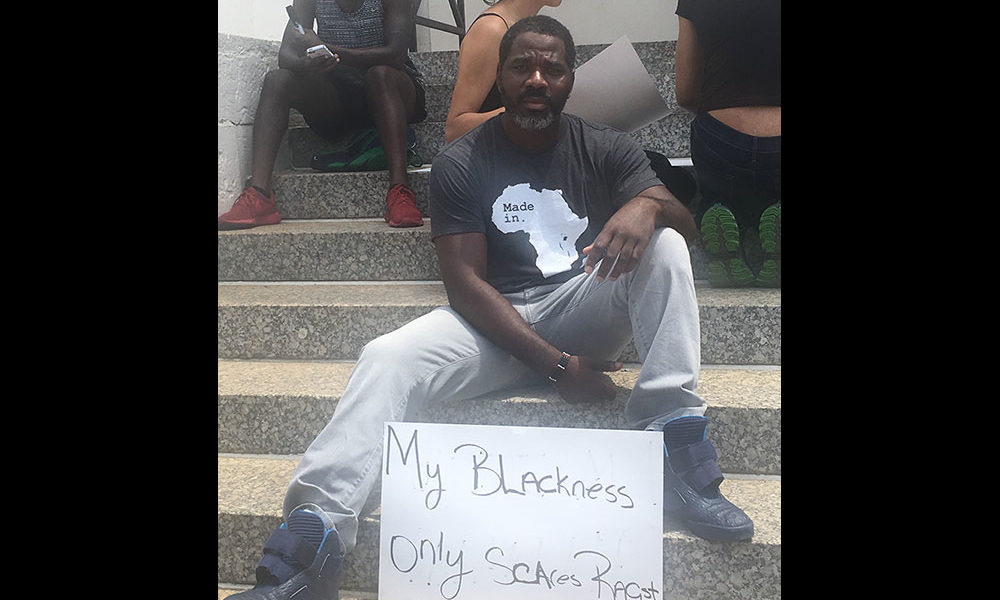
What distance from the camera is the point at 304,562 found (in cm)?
132

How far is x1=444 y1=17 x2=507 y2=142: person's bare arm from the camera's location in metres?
1.28

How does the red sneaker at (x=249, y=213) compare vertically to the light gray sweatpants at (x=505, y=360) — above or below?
above

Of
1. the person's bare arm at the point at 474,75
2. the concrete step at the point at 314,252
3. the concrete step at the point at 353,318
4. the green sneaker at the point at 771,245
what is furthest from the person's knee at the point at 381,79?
the green sneaker at the point at 771,245

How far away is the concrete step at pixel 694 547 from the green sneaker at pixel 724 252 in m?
0.32

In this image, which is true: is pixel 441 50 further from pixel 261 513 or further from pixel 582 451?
pixel 261 513

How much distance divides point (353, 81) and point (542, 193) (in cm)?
41

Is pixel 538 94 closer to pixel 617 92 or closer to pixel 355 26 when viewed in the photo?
pixel 617 92

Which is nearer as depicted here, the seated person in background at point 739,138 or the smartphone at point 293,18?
the seated person in background at point 739,138

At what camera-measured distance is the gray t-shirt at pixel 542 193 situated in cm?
128

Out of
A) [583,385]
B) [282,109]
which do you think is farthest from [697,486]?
[282,109]

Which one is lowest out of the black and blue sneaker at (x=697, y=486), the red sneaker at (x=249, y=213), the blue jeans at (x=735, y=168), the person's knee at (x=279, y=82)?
the black and blue sneaker at (x=697, y=486)

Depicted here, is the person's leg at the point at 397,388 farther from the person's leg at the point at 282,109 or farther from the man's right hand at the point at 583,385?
the person's leg at the point at 282,109

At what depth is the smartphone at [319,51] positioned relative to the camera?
1.39 m
